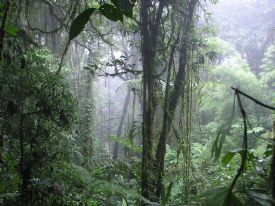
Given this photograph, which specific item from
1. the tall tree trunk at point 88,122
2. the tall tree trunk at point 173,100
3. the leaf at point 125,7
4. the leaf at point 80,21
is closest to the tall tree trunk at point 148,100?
the tall tree trunk at point 173,100

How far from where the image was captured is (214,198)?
1.86 ft

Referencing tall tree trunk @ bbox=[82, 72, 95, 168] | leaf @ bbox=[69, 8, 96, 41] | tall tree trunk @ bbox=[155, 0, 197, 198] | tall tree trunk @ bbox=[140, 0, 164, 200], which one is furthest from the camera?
tall tree trunk @ bbox=[82, 72, 95, 168]

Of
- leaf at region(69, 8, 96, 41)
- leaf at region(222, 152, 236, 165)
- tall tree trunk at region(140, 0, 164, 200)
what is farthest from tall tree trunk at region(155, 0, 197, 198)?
leaf at region(69, 8, 96, 41)

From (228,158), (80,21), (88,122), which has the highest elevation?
(80,21)

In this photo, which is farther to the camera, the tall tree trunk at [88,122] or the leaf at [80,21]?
the tall tree trunk at [88,122]

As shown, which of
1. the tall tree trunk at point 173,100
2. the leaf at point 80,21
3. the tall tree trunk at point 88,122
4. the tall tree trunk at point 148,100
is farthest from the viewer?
the tall tree trunk at point 88,122

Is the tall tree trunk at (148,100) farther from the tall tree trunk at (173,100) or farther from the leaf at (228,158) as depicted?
the leaf at (228,158)

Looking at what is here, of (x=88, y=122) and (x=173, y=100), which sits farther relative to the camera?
(x=88, y=122)

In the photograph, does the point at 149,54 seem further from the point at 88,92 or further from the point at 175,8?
the point at 88,92

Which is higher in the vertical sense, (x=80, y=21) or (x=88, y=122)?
(x=80, y=21)

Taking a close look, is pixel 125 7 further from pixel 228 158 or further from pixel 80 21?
pixel 228 158

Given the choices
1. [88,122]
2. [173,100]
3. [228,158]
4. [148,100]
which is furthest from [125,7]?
[88,122]

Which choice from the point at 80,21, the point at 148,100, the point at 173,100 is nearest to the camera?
the point at 80,21

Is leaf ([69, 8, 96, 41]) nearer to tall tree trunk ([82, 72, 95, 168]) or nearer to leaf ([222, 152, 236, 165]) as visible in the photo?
leaf ([222, 152, 236, 165])
